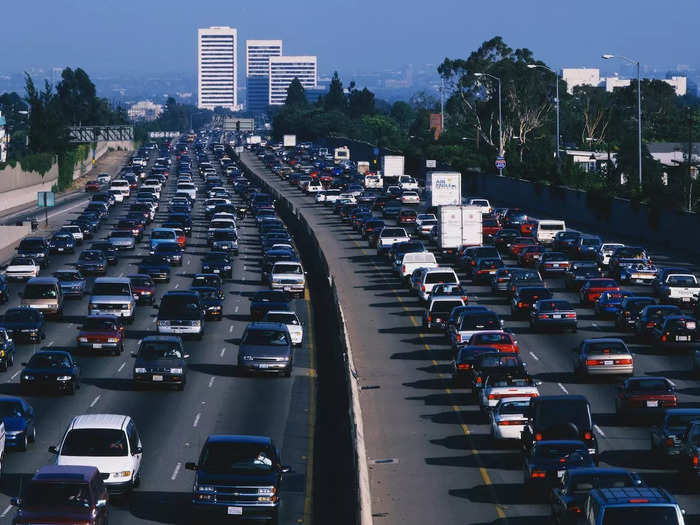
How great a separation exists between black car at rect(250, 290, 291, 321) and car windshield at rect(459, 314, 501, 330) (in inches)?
330

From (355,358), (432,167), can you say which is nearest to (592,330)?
(355,358)

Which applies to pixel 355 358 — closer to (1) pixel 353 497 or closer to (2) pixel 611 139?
(1) pixel 353 497

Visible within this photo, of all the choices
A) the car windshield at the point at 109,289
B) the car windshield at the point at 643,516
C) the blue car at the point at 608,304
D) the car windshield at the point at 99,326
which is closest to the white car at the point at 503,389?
the car windshield at the point at 643,516

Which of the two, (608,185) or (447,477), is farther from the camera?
(608,185)

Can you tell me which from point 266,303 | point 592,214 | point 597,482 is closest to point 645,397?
point 597,482

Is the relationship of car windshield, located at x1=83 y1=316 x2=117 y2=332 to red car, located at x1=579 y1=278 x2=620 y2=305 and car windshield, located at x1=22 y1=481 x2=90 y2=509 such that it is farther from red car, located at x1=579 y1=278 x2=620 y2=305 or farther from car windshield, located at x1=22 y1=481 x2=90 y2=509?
car windshield, located at x1=22 y1=481 x2=90 y2=509

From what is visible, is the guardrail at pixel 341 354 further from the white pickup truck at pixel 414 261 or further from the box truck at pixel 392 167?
the box truck at pixel 392 167

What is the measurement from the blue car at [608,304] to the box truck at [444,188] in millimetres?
37482

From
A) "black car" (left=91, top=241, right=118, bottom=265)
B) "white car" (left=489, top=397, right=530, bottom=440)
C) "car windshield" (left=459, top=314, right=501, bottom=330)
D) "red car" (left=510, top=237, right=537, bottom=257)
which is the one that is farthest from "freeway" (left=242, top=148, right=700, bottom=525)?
"black car" (left=91, top=241, right=118, bottom=265)

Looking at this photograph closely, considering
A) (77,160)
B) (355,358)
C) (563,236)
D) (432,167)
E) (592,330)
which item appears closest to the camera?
(355,358)

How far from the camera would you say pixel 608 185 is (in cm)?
10162

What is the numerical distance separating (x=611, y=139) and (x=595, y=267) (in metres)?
130

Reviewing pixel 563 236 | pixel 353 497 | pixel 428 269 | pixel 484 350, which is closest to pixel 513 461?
pixel 353 497

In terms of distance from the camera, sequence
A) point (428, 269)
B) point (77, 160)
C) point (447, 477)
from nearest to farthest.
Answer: point (447, 477) → point (428, 269) → point (77, 160)
